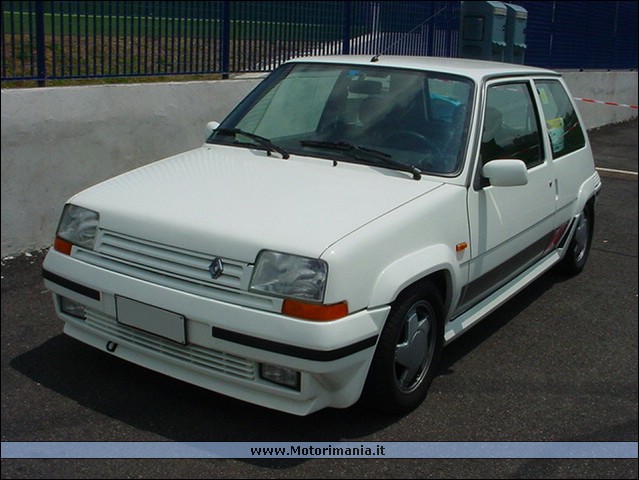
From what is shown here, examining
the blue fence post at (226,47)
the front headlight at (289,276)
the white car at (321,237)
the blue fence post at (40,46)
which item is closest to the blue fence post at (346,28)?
the blue fence post at (226,47)

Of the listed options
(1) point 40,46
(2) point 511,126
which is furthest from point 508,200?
(1) point 40,46

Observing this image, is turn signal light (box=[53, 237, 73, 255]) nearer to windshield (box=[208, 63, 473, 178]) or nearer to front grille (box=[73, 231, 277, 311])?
front grille (box=[73, 231, 277, 311])

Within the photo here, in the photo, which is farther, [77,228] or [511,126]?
[511,126]

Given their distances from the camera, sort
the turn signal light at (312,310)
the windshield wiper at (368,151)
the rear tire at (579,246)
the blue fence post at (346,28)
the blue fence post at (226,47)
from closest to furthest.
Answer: the turn signal light at (312,310) → the windshield wiper at (368,151) → the rear tire at (579,246) → the blue fence post at (226,47) → the blue fence post at (346,28)

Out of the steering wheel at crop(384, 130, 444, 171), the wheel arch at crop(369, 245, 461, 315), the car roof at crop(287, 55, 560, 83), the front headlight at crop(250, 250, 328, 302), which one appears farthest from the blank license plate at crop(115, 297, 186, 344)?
the car roof at crop(287, 55, 560, 83)

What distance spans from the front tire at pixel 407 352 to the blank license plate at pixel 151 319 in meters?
0.89

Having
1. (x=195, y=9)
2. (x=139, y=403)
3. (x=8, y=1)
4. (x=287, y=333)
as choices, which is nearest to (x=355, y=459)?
(x=287, y=333)

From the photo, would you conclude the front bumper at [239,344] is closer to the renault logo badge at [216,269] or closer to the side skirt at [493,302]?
the renault logo badge at [216,269]

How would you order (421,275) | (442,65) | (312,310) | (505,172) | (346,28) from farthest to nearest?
(346,28) → (442,65) → (505,172) → (421,275) → (312,310)

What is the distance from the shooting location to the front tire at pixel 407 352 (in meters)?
3.46

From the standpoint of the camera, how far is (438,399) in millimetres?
3934

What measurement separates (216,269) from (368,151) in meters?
1.33

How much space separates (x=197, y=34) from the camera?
287 inches

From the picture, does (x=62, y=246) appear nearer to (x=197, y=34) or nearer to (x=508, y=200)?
(x=508, y=200)
